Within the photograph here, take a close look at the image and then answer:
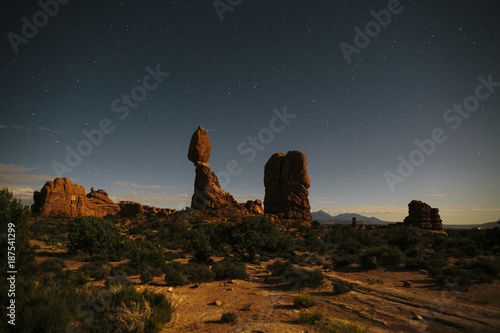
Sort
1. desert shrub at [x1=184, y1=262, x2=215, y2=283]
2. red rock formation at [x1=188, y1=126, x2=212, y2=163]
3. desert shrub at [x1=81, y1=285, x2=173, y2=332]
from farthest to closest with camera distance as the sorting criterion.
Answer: red rock formation at [x1=188, y1=126, x2=212, y2=163] → desert shrub at [x1=184, y1=262, x2=215, y2=283] → desert shrub at [x1=81, y1=285, x2=173, y2=332]

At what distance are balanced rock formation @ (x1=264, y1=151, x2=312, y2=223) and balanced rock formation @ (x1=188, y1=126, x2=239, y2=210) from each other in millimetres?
10110

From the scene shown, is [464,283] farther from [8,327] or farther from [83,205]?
[83,205]

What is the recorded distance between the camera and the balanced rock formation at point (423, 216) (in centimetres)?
4772

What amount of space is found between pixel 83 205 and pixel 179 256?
5307 cm

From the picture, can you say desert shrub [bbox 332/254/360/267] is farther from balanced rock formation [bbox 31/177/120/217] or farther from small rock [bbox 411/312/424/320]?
balanced rock formation [bbox 31/177/120/217]

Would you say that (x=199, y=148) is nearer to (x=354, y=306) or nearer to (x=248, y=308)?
(x=248, y=308)

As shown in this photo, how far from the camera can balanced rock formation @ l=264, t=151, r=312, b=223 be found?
5175 cm

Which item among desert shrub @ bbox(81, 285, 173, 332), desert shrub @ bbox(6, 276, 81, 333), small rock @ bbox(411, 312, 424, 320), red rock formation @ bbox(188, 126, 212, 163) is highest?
red rock formation @ bbox(188, 126, 212, 163)

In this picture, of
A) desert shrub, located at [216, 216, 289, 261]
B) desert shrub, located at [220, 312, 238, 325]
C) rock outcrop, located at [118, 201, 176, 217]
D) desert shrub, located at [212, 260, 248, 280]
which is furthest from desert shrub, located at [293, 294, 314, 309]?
rock outcrop, located at [118, 201, 176, 217]

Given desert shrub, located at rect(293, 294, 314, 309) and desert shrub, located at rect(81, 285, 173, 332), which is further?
desert shrub, located at rect(293, 294, 314, 309)

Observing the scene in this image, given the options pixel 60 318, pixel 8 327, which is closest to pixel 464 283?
pixel 60 318

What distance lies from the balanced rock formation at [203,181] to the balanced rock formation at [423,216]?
40.3 meters

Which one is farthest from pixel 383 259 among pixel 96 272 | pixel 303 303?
pixel 96 272

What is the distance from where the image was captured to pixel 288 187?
174ft
